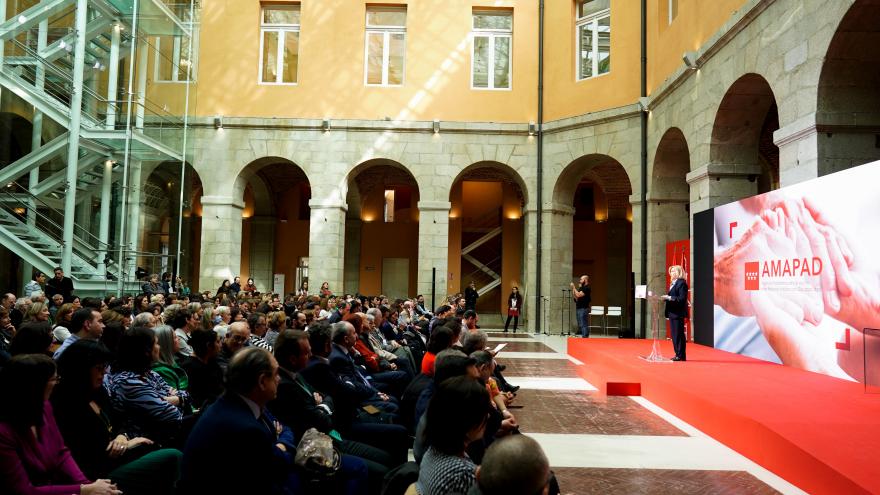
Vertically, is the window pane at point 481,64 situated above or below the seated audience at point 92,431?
above

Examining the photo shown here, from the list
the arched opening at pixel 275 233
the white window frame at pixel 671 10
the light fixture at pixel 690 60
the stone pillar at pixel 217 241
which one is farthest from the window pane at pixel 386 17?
the light fixture at pixel 690 60

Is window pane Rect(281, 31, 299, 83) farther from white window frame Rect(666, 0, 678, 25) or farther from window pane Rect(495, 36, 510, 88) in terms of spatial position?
white window frame Rect(666, 0, 678, 25)

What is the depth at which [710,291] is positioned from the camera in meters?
11.4

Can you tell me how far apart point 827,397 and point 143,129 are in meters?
14.9

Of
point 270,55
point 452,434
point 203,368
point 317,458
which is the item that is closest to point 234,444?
point 317,458

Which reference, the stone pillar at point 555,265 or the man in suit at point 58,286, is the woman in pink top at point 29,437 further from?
the stone pillar at point 555,265

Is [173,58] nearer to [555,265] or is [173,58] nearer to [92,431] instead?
[555,265]

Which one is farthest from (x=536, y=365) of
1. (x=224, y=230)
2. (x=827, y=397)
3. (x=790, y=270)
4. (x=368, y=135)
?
(x=224, y=230)

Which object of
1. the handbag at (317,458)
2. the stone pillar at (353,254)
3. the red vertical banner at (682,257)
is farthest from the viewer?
the stone pillar at (353,254)

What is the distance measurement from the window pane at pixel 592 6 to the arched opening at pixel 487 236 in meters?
6.45

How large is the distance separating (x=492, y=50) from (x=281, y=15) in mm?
6121

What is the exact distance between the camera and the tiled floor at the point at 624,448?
466 centimetres

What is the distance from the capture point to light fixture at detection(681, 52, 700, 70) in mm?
12195

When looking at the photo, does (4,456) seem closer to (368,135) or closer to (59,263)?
(59,263)
